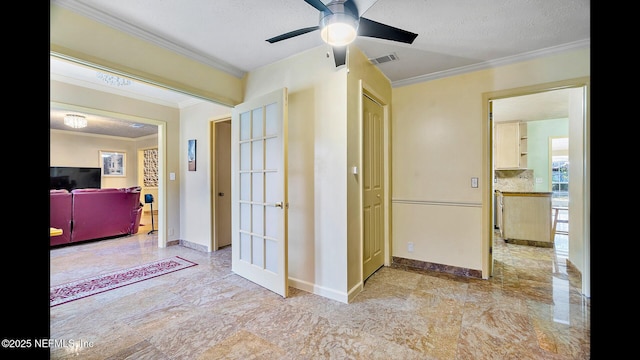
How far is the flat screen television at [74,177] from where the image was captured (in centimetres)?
676

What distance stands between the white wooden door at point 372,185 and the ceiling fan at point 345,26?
1.10m

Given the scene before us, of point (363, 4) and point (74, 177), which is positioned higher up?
point (363, 4)

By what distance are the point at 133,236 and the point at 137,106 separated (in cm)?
254

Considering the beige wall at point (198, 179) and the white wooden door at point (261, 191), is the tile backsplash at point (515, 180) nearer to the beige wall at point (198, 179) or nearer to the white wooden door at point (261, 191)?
the white wooden door at point (261, 191)

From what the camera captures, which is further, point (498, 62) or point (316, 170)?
point (498, 62)

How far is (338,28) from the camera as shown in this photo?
1656 millimetres

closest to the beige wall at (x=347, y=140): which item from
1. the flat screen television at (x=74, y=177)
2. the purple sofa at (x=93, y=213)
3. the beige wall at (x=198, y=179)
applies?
the beige wall at (x=198, y=179)

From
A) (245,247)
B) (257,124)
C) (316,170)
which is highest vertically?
(257,124)

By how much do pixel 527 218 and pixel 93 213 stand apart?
7.37 meters

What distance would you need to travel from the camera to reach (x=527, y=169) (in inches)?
224

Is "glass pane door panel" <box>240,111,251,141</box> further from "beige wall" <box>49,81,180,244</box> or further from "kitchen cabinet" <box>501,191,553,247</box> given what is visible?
"kitchen cabinet" <box>501,191,553,247</box>

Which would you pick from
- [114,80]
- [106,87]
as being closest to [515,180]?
[114,80]

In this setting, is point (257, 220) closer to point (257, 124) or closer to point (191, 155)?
point (257, 124)

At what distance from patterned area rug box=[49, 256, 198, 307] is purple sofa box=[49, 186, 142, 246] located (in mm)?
1884
